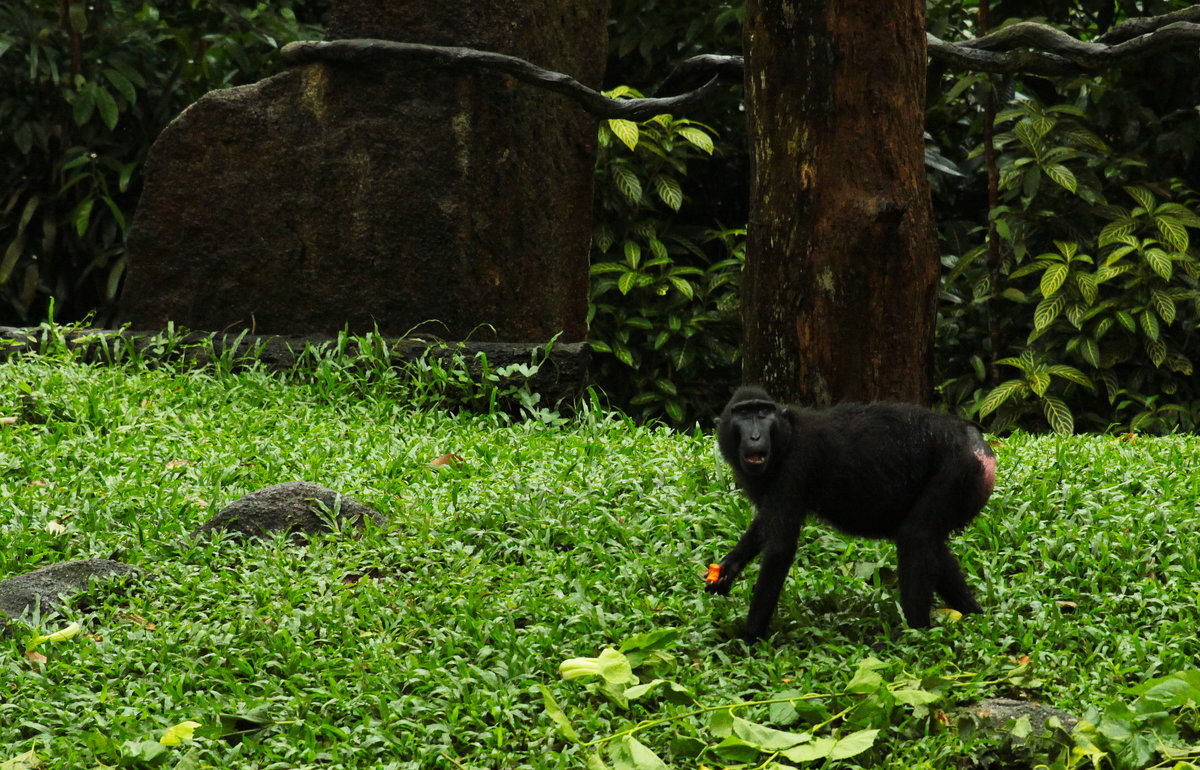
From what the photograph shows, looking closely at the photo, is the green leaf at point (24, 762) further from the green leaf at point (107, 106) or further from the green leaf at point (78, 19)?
the green leaf at point (78, 19)

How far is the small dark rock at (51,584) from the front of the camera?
4.45 metres

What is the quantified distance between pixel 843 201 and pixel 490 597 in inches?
83.7

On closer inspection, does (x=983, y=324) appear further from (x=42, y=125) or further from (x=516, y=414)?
(x=42, y=125)

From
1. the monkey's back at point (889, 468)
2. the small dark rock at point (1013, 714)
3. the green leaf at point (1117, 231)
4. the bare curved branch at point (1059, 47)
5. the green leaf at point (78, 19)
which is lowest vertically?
the small dark rock at point (1013, 714)

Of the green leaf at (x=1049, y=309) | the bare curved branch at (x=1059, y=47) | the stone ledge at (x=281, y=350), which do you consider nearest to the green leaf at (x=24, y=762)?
the stone ledge at (x=281, y=350)

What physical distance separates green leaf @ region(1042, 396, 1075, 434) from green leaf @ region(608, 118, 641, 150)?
11.2ft

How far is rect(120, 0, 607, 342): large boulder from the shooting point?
7445mm

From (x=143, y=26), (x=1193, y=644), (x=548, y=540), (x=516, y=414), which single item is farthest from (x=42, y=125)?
(x=1193, y=644)

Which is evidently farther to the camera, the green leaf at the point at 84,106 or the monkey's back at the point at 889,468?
the green leaf at the point at 84,106

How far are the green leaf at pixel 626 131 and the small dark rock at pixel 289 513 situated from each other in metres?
4.20

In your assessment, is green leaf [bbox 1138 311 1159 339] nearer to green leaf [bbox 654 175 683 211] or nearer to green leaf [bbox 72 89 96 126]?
green leaf [bbox 654 175 683 211]

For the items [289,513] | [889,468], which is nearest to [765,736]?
[889,468]

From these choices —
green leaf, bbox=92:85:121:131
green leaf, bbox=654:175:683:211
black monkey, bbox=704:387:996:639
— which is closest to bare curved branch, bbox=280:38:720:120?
green leaf, bbox=654:175:683:211

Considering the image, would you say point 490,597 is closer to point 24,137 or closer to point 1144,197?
point 1144,197
